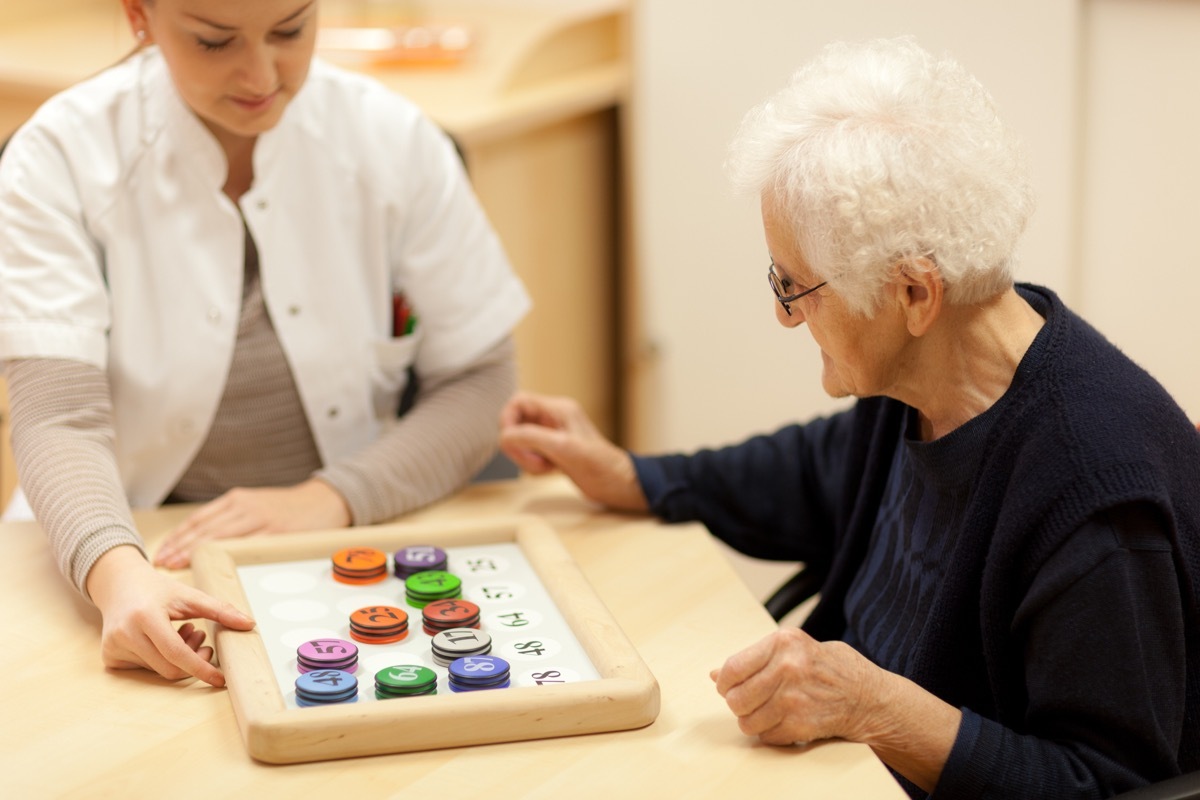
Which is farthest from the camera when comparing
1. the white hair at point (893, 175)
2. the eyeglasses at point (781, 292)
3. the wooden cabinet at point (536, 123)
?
the wooden cabinet at point (536, 123)

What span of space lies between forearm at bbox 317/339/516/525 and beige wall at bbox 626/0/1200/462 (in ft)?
1.33

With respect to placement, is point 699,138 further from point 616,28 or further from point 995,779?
point 995,779

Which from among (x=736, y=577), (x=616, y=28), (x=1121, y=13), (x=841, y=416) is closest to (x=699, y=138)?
(x=616, y=28)

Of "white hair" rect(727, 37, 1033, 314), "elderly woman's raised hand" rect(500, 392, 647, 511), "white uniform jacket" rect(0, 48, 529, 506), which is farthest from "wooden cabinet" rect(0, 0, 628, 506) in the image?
"white hair" rect(727, 37, 1033, 314)

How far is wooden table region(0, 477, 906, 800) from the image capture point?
1027 mm

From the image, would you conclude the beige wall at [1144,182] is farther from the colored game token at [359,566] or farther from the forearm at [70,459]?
the forearm at [70,459]

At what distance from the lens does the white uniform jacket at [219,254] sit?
149 cm

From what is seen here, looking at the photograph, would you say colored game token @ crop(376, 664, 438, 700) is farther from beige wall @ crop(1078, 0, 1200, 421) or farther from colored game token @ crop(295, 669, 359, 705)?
beige wall @ crop(1078, 0, 1200, 421)

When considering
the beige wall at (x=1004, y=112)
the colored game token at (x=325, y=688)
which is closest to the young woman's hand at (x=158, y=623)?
the colored game token at (x=325, y=688)

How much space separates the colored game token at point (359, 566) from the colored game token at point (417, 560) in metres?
0.02

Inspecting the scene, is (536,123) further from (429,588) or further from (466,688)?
(466,688)

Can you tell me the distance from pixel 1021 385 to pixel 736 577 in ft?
1.22

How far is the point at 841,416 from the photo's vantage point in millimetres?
1591

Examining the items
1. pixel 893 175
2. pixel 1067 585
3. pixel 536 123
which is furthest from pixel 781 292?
pixel 536 123
